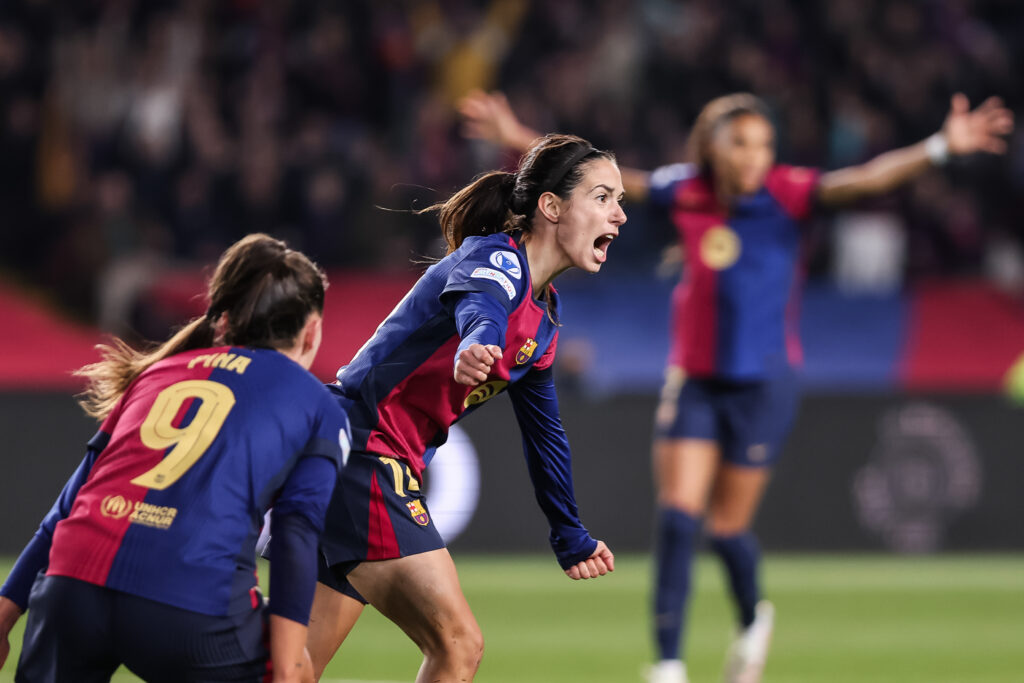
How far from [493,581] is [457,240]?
6.33 meters

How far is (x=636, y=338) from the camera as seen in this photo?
13.0 metres

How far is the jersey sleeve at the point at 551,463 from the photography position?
4.66 meters

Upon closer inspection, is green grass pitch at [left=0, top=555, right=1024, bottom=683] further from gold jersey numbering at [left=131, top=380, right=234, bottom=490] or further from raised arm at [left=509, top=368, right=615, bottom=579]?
gold jersey numbering at [left=131, top=380, right=234, bottom=490]

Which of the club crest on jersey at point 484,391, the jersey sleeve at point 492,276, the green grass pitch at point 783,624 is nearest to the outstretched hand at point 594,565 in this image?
the club crest on jersey at point 484,391

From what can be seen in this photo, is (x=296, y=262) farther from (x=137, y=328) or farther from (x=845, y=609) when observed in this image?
(x=137, y=328)

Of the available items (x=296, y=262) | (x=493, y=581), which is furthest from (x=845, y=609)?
(x=296, y=262)

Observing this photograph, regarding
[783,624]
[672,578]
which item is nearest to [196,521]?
[672,578]

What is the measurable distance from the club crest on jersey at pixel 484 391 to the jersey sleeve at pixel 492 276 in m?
0.31

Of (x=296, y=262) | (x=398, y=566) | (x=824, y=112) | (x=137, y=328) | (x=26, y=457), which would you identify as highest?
(x=824, y=112)

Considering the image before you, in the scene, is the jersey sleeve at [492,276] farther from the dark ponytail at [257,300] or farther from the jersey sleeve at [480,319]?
the dark ponytail at [257,300]

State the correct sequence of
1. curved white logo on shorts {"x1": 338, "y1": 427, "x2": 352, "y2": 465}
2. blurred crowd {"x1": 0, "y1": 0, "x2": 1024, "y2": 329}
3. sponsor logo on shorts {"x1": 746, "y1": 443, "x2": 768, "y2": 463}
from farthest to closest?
blurred crowd {"x1": 0, "y1": 0, "x2": 1024, "y2": 329} → sponsor logo on shorts {"x1": 746, "y1": 443, "x2": 768, "y2": 463} → curved white logo on shorts {"x1": 338, "y1": 427, "x2": 352, "y2": 465}

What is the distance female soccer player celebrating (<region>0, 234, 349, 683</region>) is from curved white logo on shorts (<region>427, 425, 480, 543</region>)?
7617 millimetres

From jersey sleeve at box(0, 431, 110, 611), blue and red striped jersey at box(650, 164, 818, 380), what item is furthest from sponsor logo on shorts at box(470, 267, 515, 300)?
blue and red striped jersey at box(650, 164, 818, 380)

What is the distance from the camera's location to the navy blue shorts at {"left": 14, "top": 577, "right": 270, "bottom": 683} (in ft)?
10.8
